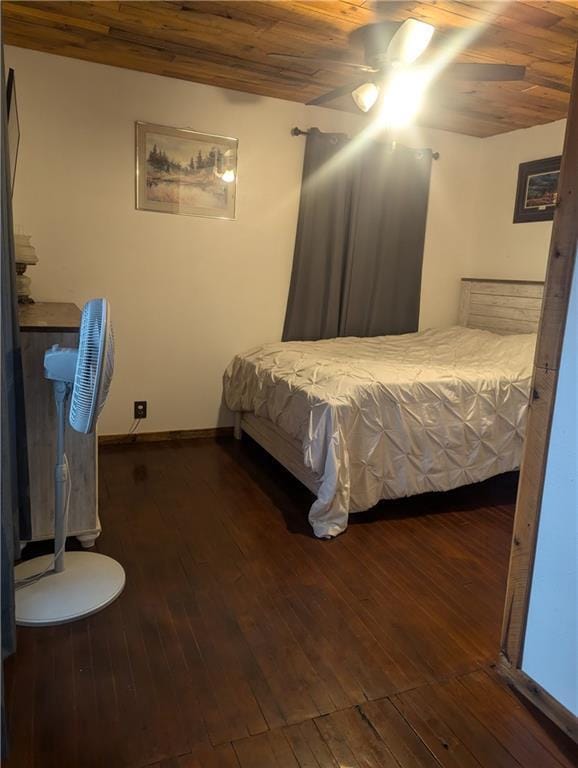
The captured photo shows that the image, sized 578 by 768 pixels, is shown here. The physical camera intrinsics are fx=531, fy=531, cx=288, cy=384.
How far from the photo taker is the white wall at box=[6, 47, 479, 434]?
3.23 m

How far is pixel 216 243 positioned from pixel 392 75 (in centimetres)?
167

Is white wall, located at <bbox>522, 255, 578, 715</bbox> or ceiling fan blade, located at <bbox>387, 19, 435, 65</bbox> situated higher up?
ceiling fan blade, located at <bbox>387, 19, 435, 65</bbox>

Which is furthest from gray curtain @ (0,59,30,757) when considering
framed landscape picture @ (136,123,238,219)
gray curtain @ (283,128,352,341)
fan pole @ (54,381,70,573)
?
gray curtain @ (283,128,352,341)

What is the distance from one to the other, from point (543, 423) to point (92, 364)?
4.63ft

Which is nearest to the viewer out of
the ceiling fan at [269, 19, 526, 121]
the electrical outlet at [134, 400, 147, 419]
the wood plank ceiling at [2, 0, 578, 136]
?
the ceiling fan at [269, 19, 526, 121]

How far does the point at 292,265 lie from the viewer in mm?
3955

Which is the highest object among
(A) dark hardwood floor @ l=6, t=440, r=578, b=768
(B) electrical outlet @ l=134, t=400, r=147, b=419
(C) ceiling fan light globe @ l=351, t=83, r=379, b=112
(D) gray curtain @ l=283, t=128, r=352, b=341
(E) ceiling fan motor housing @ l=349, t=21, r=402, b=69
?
(E) ceiling fan motor housing @ l=349, t=21, r=402, b=69

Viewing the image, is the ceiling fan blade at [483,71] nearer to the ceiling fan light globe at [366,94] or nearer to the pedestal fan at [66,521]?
the ceiling fan light globe at [366,94]

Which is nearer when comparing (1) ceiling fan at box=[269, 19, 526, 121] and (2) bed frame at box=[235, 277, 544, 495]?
(1) ceiling fan at box=[269, 19, 526, 121]

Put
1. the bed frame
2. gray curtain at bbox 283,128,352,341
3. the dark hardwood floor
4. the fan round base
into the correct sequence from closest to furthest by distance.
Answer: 1. the dark hardwood floor
2. the fan round base
3. the bed frame
4. gray curtain at bbox 283,128,352,341

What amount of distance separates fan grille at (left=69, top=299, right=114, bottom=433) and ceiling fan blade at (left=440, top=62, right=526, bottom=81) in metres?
1.90

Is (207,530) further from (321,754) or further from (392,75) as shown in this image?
(392,75)

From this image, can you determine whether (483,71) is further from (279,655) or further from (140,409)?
(140,409)

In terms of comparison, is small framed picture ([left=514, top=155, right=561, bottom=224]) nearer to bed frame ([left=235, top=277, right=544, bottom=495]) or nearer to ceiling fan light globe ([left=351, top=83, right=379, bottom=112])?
bed frame ([left=235, top=277, right=544, bottom=495])
